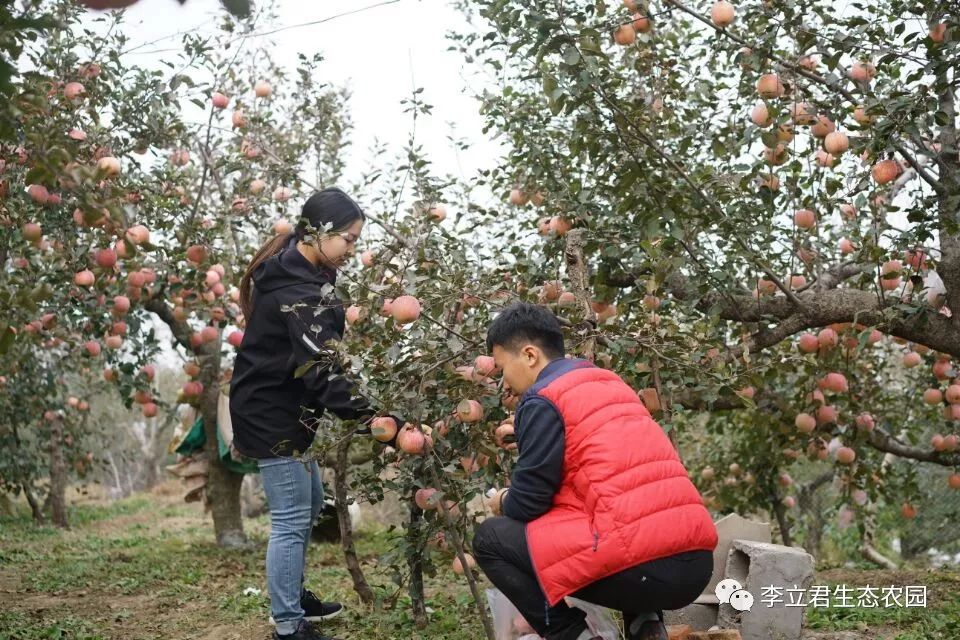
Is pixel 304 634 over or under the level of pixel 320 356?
under

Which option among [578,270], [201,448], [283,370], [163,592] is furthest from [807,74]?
[201,448]

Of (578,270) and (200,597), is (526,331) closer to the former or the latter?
(578,270)

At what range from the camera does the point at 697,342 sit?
3182 millimetres

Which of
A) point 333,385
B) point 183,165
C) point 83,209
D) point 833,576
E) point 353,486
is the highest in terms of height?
point 183,165

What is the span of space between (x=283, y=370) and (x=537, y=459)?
44.7 inches

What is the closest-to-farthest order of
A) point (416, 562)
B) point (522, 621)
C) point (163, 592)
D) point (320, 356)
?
point (522, 621) → point (320, 356) → point (416, 562) → point (163, 592)

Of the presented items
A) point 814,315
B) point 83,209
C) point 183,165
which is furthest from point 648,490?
point 183,165

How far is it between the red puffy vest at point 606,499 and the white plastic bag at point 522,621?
7.2 inches

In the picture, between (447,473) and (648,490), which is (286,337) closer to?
(447,473)

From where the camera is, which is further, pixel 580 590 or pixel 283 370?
pixel 283 370

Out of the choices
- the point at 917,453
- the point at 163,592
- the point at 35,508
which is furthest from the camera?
the point at 35,508

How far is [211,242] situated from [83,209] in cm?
310

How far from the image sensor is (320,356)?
9.66 ft

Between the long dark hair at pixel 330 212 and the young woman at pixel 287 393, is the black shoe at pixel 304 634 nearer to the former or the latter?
the young woman at pixel 287 393
